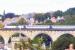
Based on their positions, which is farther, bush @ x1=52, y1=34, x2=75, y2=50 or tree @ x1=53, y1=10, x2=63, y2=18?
tree @ x1=53, y1=10, x2=63, y2=18

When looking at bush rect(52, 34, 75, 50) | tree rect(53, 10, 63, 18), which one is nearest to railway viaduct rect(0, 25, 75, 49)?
bush rect(52, 34, 75, 50)

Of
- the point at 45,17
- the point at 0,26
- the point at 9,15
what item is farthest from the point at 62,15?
the point at 0,26

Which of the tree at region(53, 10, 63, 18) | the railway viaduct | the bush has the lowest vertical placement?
the tree at region(53, 10, 63, 18)

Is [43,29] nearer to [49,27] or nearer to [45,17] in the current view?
[49,27]

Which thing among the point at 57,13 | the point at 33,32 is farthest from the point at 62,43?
the point at 57,13

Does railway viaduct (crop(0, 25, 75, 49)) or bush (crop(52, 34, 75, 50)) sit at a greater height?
bush (crop(52, 34, 75, 50))

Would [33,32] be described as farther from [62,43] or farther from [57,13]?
[57,13]

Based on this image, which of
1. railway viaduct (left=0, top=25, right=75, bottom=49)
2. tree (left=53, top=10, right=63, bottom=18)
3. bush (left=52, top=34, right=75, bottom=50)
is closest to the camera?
bush (left=52, top=34, right=75, bottom=50)

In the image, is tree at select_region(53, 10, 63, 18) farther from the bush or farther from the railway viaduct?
the bush

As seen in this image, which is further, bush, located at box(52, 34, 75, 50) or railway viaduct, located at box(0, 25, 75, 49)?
railway viaduct, located at box(0, 25, 75, 49)

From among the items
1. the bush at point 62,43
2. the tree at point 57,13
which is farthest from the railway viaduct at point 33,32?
the tree at point 57,13

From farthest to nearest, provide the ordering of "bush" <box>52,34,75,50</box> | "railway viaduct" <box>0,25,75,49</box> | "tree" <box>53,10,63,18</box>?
"tree" <box>53,10,63,18</box> < "railway viaduct" <box>0,25,75,49</box> < "bush" <box>52,34,75,50</box>

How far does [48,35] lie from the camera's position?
155ft

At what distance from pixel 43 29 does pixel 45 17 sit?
25669 mm
